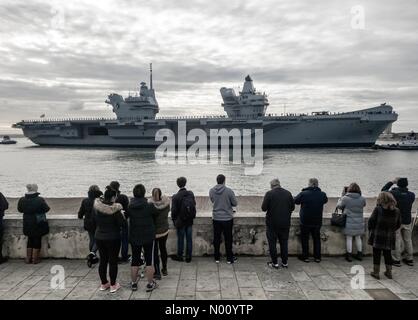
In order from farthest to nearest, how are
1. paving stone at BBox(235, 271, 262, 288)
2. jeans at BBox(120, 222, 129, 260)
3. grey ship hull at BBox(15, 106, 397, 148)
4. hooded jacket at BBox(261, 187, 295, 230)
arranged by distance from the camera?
grey ship hull at BBox(15, 106, 397, 148), jeans at BBox(120, 222, 129, 260), hooded jacket at BBox(261, 187, 295, 230), paving stone at BBox(235, 271, 262, 288)

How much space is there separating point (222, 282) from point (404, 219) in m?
3.21

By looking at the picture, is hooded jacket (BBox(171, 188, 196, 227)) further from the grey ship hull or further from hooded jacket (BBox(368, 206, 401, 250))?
the grey ship hull

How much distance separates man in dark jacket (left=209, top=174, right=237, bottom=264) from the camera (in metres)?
A: 5.13

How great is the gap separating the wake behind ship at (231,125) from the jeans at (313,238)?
51489mm

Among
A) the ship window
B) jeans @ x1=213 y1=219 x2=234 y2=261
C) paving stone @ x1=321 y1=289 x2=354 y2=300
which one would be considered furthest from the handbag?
the ship window

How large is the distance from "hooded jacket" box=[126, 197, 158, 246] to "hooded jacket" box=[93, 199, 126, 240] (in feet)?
0.61

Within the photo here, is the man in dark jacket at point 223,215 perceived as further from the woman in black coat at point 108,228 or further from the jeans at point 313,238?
the woman in black coat at point 108,228

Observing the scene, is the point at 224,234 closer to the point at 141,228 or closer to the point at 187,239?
the point at 187,239

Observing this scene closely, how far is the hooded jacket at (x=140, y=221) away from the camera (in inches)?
166

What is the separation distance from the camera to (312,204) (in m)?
5.12

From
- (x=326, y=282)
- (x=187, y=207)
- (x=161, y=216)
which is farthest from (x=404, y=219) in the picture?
(x=161, y=216)

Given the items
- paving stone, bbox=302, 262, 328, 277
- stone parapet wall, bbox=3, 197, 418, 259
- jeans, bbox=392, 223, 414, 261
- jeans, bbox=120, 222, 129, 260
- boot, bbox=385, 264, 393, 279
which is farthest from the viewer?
stone parapet wall, bbox=3, 197, 418, 259

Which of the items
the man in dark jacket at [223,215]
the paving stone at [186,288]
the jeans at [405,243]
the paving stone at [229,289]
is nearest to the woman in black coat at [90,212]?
the paving stone at [186,288]
